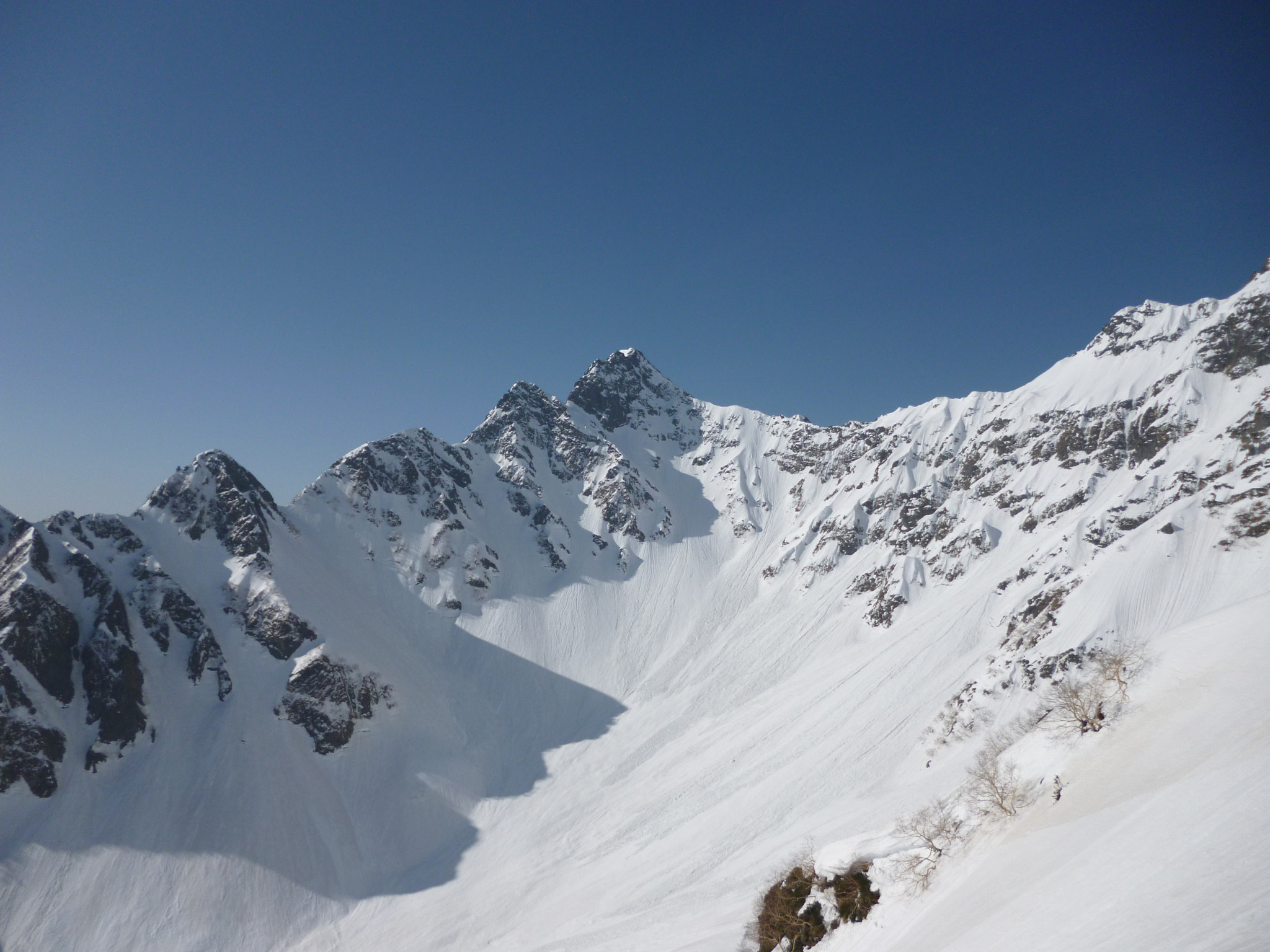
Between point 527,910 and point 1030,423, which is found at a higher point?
point 1030,423

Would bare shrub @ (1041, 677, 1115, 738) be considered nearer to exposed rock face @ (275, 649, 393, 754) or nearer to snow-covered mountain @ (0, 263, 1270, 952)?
snow-covered mountain @ (0, 263, 1270, 952)

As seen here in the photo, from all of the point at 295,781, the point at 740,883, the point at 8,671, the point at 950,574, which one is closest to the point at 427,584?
the point at 295,781

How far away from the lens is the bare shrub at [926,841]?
615 inches

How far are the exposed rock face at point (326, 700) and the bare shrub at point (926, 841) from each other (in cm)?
8370

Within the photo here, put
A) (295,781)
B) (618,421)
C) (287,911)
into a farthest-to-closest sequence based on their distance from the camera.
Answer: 1. (618,421)
2. (295,781)
3. (287,911)

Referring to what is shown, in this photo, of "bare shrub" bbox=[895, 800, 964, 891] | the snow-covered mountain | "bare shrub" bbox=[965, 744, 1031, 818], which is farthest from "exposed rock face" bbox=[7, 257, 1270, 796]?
"bare shrub" bbox=[895, 800, 964, 891]

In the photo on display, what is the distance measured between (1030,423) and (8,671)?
A: 159267 millimetres

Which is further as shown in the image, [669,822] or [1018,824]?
[669,822]

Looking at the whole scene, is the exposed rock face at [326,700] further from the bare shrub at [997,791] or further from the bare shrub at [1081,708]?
the bare shrub at [1081,708]

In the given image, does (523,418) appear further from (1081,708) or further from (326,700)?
(1081,708)

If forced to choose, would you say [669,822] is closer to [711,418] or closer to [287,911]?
[287,911]

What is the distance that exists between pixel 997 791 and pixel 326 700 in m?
87.8

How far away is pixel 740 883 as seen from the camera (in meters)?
52.6

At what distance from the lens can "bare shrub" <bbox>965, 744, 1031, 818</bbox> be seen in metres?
15.1
